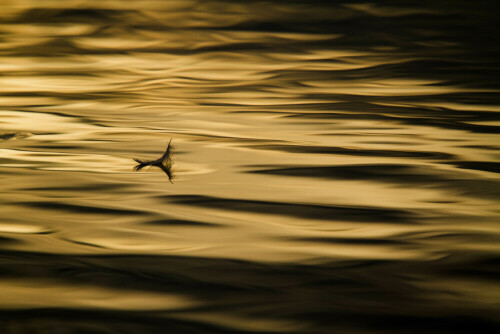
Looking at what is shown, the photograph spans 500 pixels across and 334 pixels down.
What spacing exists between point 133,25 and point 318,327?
1.99m

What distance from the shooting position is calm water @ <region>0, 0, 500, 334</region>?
25.9 inches

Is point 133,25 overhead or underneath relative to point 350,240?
overhead

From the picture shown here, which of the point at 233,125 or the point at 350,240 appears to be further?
the point at 233,125

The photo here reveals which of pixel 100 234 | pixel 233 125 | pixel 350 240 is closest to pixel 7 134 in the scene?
pixel 233 125

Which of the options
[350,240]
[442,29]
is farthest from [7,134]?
[442,29]

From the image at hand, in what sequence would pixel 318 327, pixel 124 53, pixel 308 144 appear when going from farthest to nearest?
1. pixel 124 53
2. pixel 308 144
3. pixel 318 327

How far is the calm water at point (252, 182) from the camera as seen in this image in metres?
0.66

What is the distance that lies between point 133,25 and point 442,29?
120 cm

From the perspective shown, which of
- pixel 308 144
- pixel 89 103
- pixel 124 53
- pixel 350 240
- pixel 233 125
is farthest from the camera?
pixel 124 53

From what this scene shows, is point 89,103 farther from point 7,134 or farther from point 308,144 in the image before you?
point 308,144

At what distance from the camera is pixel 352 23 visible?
2.38m

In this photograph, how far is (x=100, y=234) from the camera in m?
0.82

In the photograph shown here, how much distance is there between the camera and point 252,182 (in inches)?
41.1

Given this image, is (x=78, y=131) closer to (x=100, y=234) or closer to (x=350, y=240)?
(x=100, y=234)
